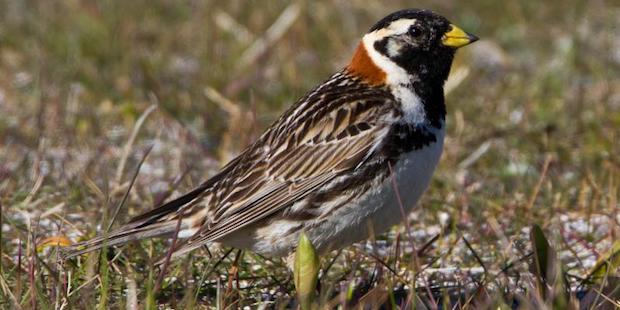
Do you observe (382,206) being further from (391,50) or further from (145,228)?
(145,228)

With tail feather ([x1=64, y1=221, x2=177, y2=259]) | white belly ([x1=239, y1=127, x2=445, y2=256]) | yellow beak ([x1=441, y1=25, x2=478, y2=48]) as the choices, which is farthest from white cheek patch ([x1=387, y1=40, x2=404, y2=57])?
tail feather ([x1=64, y1=221, x2=177, y2=259])

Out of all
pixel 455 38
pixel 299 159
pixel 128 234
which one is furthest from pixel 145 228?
pixel 455 38

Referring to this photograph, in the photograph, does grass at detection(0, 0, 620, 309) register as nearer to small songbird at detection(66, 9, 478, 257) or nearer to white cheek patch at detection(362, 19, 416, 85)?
small songbird at detection(66, 9, 478, 257)

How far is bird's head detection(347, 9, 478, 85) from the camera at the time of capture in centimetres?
536

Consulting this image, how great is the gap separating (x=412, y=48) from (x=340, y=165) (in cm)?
71

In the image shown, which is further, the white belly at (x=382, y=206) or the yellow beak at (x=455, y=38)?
the yellow beak at (x=455, y=38)

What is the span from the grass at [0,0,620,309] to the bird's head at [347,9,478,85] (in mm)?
755

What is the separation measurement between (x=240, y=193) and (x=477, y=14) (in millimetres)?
5490

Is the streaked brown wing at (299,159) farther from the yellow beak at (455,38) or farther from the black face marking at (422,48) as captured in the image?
the yellow beak at (455,38)

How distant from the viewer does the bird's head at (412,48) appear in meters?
5.36

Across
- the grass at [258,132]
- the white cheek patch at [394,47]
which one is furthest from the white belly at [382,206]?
the white cheek patch at [394,47]

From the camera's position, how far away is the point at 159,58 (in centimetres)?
903

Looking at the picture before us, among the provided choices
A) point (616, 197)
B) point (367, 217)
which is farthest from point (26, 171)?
point (616, 197)

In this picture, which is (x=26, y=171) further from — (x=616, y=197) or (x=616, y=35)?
(x=616, y=35)
